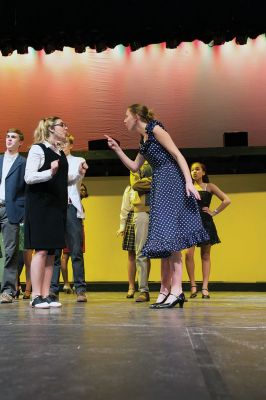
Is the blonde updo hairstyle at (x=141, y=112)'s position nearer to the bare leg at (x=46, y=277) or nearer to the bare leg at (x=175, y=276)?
the bare leg at (x=175, y=276)

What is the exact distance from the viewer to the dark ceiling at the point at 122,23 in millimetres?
7734

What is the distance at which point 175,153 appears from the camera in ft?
12.1

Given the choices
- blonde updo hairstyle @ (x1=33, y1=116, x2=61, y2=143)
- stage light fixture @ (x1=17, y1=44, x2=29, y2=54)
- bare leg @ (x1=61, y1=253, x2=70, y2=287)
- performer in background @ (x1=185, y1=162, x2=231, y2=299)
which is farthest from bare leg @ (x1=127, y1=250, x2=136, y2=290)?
stage light fixture @ (x1=17, y1=44, x2=29, y2=54)

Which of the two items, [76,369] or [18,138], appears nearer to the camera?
[76,369]

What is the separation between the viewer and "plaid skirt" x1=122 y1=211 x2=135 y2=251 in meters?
5.62

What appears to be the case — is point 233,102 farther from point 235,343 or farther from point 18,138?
point 235,343

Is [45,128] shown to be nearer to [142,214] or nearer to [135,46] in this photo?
[142,214]

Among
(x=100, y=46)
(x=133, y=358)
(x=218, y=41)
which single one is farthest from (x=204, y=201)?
(x=133, y=358)

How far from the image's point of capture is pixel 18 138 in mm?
4781

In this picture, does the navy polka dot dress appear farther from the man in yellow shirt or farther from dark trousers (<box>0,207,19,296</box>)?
dark trousers (<box>0,207,19,296</box>)

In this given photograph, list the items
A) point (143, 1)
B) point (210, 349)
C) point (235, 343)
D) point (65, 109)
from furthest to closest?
point (65, 109)
point (143, 1)
point (235, 343)
point (210, 349)

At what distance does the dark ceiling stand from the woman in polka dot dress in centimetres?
446

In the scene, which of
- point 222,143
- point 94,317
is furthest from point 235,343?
point 222,143

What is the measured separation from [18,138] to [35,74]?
4522 millimetres
